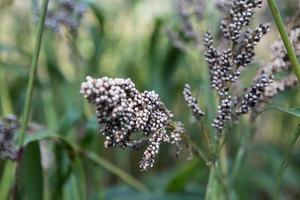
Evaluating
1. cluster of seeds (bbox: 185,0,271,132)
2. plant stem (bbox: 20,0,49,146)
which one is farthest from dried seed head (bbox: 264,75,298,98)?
plant stem (bbox: 20,0,49,146)

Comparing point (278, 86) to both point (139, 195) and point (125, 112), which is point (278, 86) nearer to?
point (125, 112)

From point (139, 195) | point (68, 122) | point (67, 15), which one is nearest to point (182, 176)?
point (139, 195)

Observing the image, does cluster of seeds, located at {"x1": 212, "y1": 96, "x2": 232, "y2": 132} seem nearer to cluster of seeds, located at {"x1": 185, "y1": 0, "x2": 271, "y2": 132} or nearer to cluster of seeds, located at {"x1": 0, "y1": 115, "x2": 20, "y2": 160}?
cluster of seeds, located at {"x1": 185, "y1": 0, "x2": 271, "y2": 132}

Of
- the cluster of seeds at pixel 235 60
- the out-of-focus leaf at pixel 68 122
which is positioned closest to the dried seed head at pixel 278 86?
the cluster of seeds at pixel 235 60

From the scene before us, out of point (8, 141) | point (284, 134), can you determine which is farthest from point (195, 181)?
point (8, 141)

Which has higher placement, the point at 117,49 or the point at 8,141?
the point at 117,49

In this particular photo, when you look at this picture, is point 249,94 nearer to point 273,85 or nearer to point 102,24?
point 273,85
